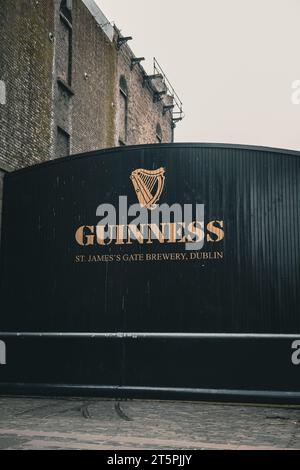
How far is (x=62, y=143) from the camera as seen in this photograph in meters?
16.2

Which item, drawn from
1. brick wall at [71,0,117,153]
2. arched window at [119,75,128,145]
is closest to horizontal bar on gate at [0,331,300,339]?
brick wall at [71,0,117,153]

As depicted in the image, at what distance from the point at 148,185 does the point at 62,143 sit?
6371 mm

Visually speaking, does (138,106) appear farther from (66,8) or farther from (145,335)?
(145,335)

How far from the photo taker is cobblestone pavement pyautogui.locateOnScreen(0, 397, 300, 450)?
6.88 m

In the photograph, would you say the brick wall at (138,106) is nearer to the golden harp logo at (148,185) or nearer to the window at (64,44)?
the window at (64,44)

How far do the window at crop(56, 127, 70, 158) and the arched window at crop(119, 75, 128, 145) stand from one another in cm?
434

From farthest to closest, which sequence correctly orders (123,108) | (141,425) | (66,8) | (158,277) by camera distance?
1. (123,108)
2. (66,8)
3. (158,277)
4. (141,425)

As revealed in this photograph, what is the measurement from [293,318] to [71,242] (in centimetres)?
410

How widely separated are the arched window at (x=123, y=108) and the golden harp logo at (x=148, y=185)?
1024 cm

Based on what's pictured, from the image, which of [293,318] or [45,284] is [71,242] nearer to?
[45,284]

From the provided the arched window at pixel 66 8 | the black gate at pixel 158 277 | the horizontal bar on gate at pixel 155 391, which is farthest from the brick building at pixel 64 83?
the horizontal bar on gate at pixel 155 391

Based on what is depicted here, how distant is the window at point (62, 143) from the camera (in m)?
15.9

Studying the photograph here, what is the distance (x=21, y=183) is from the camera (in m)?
11.4

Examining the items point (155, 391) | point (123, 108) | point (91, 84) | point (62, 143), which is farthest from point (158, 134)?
point (155, 391)
